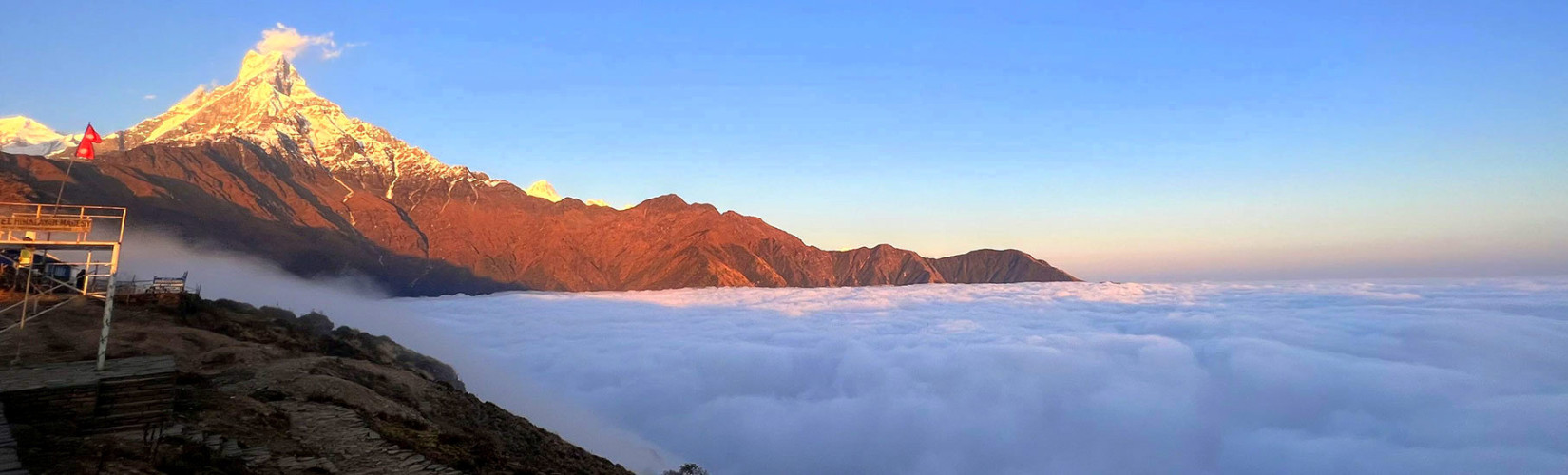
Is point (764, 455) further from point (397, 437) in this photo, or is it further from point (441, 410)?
point (397, 437)

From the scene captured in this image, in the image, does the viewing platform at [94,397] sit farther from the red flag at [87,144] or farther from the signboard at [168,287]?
the signboard at [168,287]

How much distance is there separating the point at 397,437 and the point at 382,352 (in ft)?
112

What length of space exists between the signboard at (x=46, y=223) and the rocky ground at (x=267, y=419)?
18.6ft

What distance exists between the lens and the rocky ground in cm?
1494

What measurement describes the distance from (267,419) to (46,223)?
10.6m

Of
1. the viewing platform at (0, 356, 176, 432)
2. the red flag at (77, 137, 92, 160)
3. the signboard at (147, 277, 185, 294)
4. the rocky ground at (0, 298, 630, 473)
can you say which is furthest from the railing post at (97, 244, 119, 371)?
the signboard at (147, 277, 185, 294)

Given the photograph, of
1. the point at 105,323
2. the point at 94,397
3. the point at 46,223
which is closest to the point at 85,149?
the point at 46,223

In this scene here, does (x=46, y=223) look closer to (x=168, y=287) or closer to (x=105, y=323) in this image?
(x=105, y=323)

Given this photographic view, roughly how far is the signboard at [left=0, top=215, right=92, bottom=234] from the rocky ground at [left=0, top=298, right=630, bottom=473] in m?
5.66

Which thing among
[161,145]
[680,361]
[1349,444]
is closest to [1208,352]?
[1349,444]

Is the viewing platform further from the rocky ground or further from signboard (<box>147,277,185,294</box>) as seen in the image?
signboard (<box>147,277,185,294</box>)

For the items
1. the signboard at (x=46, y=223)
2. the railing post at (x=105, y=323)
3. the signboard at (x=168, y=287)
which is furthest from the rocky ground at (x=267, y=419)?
the signboard at (x=46, y=223)

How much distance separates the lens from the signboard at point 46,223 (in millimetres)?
20703

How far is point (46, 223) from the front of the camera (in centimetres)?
2170
